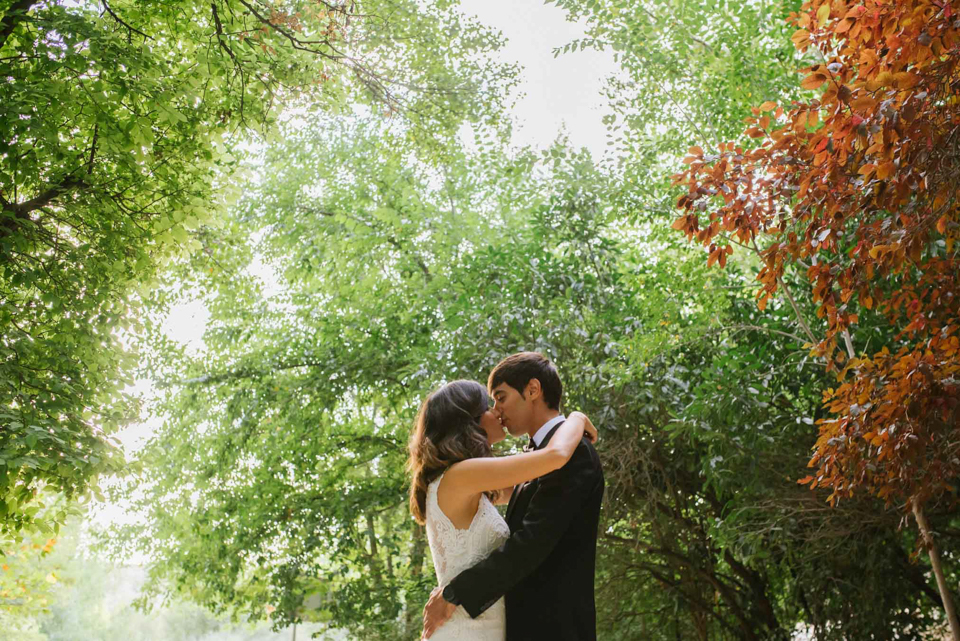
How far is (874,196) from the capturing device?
7.66ft

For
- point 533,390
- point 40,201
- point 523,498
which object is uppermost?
point 40,201

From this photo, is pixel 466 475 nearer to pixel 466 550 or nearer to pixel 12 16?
pixel 466 550

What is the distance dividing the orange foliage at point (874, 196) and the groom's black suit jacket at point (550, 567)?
2.95 ft

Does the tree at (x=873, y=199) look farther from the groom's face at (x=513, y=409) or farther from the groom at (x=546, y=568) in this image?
the groom at (x=546, y=568)

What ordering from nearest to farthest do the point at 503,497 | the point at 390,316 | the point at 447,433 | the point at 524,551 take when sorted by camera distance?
the point at 524,551 < the point at 447,433 < the point at 503,497 < the point at 390,316

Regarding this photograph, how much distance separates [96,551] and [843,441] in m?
10.4

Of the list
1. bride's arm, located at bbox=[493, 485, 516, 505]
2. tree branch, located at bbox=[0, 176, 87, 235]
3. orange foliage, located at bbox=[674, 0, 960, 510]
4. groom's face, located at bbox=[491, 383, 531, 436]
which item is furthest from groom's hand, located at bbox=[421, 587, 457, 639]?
tree branch, located at bbox=[0, 176, 87, 235]

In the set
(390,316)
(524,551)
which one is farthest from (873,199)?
(390,316)

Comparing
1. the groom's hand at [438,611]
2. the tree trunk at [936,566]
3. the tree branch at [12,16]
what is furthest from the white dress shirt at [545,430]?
the tree branch at [12,16]

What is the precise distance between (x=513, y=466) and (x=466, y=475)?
142 millimetres

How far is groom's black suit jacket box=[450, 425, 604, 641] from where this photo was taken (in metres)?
2.03

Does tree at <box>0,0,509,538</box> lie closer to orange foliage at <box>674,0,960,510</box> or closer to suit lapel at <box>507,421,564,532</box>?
suit lapel at <box>507,421,564,532</box>

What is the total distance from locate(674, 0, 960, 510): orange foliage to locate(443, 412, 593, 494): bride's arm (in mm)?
831

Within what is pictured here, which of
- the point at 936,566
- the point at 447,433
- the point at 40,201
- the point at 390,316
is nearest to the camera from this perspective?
the point at 447,433
